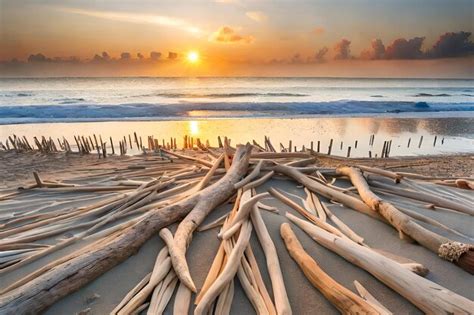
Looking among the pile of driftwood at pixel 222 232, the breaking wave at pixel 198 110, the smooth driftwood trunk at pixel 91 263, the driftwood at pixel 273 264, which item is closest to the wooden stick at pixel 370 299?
the pile of driftwood at pixel 222 232

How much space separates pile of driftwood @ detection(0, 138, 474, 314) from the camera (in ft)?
9.56

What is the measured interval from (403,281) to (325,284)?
0.57 meters

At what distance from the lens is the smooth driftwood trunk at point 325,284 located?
275cm

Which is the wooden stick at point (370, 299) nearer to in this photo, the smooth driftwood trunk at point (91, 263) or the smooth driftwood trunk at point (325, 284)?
the smooth driftwood trunk at point (325, 284)

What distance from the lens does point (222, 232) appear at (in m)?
3.74

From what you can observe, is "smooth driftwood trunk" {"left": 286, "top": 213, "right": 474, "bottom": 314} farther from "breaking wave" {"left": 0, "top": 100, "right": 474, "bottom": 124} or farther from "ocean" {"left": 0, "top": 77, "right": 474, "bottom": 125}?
"breaking wave" {"left": 0, "top": 100, "right": 474, "bottom": 124}

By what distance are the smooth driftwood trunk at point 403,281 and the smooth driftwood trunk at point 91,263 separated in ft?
4.78

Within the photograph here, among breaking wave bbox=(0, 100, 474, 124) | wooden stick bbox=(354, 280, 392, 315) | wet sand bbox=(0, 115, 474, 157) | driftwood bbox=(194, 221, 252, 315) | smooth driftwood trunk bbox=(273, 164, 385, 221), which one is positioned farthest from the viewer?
breaking wave bbox=(0, 100, 474, 124)

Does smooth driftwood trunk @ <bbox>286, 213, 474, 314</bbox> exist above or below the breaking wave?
above

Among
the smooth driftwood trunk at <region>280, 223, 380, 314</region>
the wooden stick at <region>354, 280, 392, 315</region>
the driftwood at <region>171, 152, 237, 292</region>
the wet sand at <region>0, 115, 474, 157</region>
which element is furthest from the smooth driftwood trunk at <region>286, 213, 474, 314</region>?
the wet sand at <region>0, 115, 474, 157</region>

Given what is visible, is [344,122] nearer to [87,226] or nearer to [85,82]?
[87,226]

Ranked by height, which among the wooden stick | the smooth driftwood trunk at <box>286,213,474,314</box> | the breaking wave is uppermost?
the smooth driftwood trunk at <box>286,213,474,314</box>

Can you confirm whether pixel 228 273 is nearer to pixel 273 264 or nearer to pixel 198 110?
pixel 273 264

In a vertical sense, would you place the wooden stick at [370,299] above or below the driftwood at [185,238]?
below
